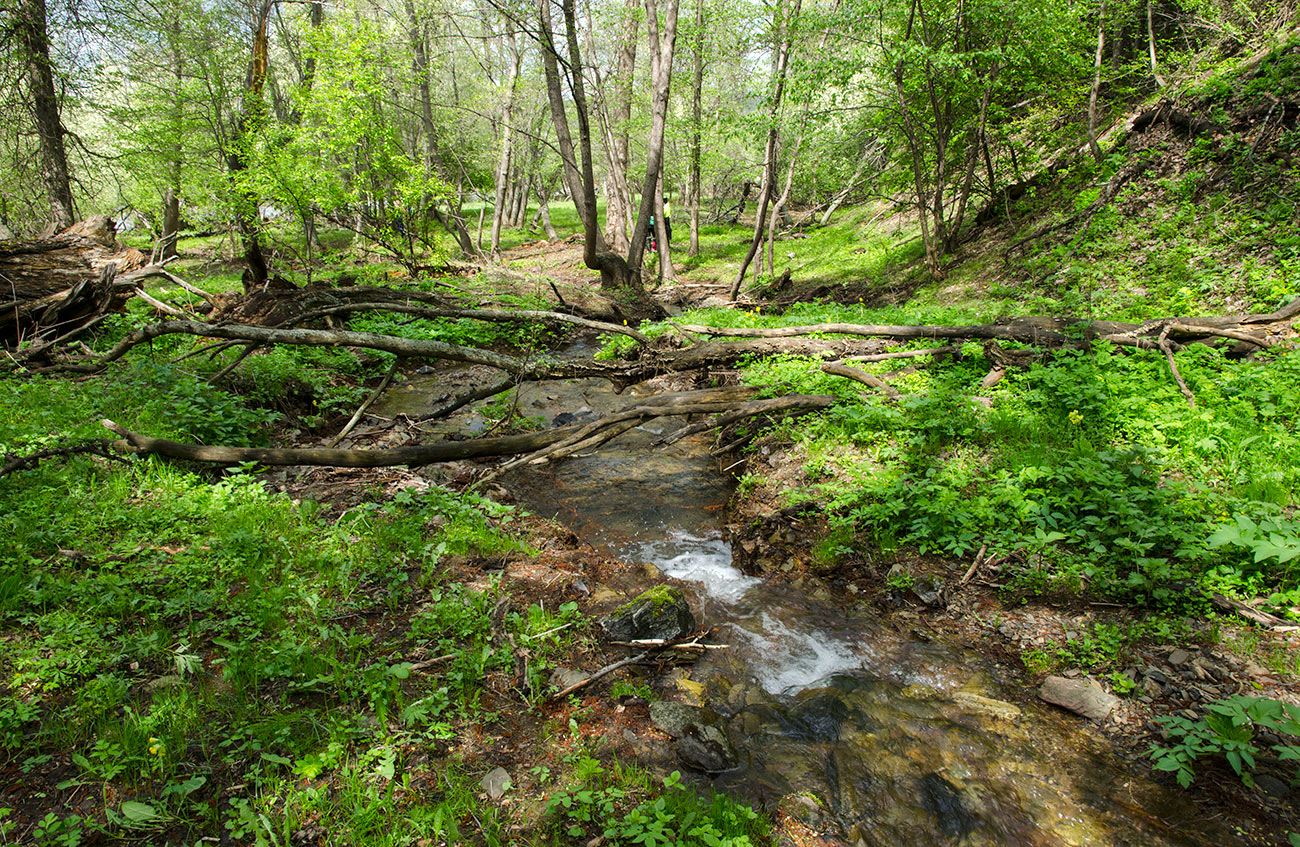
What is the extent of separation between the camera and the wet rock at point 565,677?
336 centimetres

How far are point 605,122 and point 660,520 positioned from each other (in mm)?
14587

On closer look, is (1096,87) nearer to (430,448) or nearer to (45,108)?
(430,448)

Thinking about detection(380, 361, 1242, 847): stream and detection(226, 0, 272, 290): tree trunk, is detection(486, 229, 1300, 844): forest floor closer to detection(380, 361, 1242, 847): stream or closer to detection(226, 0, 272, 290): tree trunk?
detection(380, 361, 1242, 847): stream

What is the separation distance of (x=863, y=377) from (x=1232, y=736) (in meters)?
4.39

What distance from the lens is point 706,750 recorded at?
3.09 meters

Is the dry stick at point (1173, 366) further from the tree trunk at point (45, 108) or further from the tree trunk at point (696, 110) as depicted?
the tree trunk at point (45, 108)

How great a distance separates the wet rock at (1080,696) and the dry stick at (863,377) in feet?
10.6

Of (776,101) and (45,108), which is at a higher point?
(776,101)

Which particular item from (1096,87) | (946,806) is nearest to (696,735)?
(946,806)

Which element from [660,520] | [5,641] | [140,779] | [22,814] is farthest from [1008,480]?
[5,641]

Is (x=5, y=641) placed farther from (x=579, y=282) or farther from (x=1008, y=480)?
(x=579, y=282)

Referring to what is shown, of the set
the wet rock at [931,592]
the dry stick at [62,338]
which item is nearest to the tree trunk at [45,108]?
the dry stick at [62,338]

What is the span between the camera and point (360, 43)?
1211 centimetres

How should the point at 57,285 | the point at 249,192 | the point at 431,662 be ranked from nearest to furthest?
the point at 431,662
the point at 57,285
the point at 249,192
